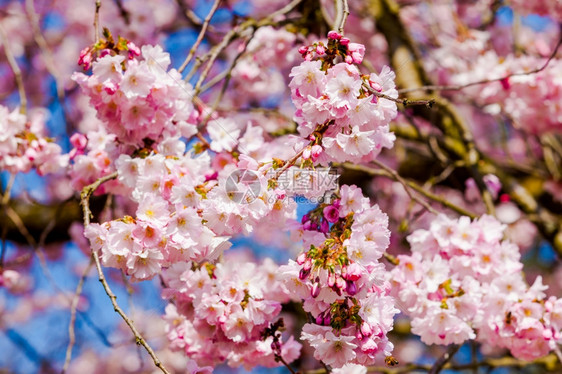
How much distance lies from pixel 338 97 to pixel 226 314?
83 centimetres

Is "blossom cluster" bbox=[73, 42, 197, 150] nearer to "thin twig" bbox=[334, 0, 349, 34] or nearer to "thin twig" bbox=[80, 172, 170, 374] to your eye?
"thin twig" bbox=[80, 172, 170, 374]

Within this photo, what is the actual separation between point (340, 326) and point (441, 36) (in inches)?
143

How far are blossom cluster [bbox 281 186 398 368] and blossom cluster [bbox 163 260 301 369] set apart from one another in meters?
0.37

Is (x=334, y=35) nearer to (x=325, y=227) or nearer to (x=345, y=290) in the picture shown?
(x=325, y=227)

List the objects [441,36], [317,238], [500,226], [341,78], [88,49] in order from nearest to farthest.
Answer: [341,78]
[317,238]
[88,49]
[500,226]
[441,36]

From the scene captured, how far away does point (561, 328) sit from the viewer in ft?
7.23

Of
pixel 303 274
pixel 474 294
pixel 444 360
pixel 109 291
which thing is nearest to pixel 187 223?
pixel 109 291

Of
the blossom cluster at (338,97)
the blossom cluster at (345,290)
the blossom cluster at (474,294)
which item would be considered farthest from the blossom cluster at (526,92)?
the blossom cluster at (345,290)

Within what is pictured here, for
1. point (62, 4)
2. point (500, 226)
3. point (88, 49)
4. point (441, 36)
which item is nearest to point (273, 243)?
point (441, 36)

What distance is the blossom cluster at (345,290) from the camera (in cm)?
152

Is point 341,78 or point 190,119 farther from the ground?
point 190,119

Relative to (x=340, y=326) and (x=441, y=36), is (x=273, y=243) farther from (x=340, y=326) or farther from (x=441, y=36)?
(x=340, y=326)

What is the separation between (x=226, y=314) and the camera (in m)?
1.97

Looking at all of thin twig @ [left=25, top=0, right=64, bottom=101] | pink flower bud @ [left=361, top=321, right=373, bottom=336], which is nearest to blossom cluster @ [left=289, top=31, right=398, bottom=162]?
pink flower bud @ [left=361, top=321, right=373, bottom=336]
